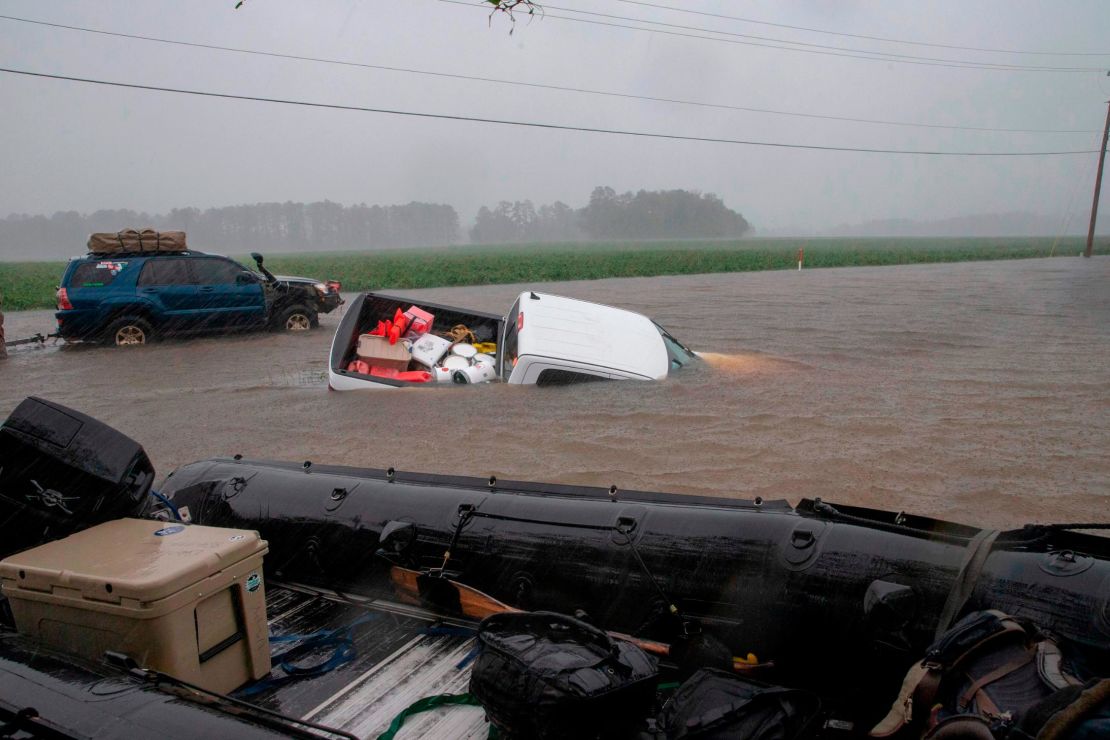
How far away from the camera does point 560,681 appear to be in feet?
7.26

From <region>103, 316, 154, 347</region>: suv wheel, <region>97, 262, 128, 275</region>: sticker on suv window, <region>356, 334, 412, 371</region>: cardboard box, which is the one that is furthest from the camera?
<region>103, 316, 154, 347</region>: suv wheel

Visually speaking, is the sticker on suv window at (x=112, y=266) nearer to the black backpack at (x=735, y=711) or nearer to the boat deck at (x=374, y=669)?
the boat deck at (x=374, y=669)

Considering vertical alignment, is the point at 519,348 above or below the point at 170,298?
above

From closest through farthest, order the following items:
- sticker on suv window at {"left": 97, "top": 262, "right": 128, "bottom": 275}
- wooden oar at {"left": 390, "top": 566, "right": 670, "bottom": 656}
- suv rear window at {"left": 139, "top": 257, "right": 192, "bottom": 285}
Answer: wooden oar at {"left": 390, "top": 566, "right": 670, "bottom": 656} → sticker on suv window at {"left": 97, "top": 262, "right": 128, "bottom": 275} → suv rear window at {"left": 139, "top": 257, "right": 192, "bottom": 285}

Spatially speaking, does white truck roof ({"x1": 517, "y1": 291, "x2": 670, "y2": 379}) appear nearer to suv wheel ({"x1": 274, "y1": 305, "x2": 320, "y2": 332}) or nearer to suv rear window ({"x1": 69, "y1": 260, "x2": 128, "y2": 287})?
suv wheel ({"x1": 274, "y1": 305, "x2": 320, "y2": 332})

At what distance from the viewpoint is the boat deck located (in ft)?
9.07

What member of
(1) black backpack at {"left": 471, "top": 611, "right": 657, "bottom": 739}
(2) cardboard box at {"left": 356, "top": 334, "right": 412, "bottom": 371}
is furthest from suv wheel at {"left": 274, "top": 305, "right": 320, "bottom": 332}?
(1) black backpack at {"left": 471, "top": 611, "right": 657, "bottom": 739}

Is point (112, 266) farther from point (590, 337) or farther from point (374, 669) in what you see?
point (374, 669)

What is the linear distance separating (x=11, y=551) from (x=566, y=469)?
4.86m

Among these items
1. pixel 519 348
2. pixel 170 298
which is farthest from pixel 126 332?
pixel 519 348

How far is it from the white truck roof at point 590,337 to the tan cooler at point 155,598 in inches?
205

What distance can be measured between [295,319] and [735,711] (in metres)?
16.0

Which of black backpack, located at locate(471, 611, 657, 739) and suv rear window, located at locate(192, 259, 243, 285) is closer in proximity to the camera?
black backpack, located at locate(471, 611, 657, 739)

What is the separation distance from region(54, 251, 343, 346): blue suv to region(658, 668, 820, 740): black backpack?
14.3m
